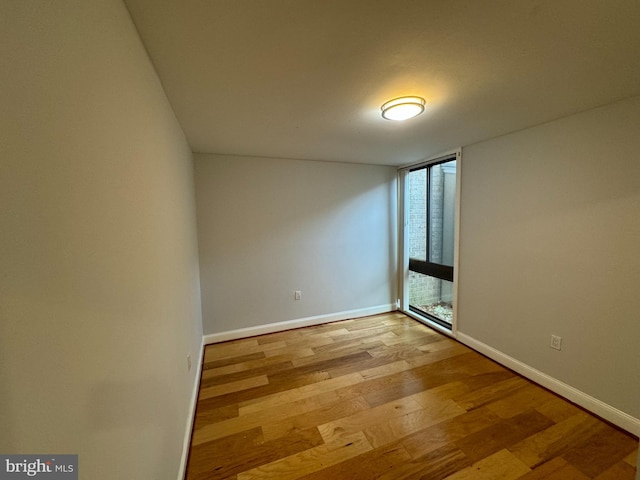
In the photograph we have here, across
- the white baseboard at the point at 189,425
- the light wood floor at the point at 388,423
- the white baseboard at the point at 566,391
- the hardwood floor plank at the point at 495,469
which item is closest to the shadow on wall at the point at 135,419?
the white baseboard at the point at 189,425

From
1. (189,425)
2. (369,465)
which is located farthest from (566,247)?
(189,425)

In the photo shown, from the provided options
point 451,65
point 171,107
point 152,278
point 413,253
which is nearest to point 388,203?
point 413,253

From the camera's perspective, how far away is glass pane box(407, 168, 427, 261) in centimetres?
360

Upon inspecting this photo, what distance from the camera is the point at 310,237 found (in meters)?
3.21

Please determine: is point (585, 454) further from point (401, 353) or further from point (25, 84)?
point (25, 84)

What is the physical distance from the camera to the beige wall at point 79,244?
15.3 inches

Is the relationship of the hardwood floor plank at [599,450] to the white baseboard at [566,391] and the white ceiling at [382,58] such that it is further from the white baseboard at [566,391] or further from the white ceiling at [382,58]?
the white ceiling at [382,58]

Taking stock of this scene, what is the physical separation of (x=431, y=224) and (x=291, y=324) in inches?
95.0

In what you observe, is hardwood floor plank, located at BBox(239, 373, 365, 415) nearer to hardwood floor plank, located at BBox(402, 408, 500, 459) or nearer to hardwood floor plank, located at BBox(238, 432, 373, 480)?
hardwood floor plank, located at BBox(238, 432, 373, 480)

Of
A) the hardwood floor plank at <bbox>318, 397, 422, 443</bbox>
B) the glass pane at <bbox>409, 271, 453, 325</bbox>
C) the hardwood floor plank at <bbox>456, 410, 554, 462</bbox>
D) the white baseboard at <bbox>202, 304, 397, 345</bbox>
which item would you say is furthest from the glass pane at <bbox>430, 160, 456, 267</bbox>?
the hardwood floor plank at <bbox>318, 397, 422, 443</bbox>

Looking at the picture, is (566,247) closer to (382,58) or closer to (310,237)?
(382,58)

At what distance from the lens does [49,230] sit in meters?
0.46

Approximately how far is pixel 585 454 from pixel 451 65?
2.39 m

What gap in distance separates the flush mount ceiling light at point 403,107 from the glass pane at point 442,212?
1.95 metres
